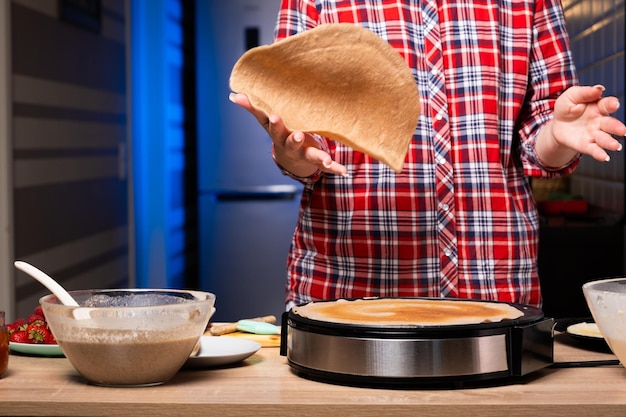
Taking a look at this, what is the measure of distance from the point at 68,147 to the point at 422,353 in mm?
2533

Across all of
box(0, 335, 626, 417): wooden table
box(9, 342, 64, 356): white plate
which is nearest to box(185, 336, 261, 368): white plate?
box(0, 335, 626, 417): wooden table

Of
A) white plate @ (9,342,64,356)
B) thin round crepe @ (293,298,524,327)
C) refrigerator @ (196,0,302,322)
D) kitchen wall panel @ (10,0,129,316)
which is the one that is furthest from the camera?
refrigerator @ (196,0,302,322)

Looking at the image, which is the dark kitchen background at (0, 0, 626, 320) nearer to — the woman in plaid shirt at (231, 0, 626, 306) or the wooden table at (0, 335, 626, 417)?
the woman in plaid shirt at (231, 0, 626, 306)

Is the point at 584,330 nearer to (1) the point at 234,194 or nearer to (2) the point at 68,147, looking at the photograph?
(2) the point at 68,147

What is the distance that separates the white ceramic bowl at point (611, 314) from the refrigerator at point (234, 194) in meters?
3.29

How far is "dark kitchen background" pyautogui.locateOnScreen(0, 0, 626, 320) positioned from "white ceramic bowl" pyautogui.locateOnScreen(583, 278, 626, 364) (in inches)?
76.6

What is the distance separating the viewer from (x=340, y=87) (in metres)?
1.51

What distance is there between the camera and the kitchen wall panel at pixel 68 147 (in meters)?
2.95

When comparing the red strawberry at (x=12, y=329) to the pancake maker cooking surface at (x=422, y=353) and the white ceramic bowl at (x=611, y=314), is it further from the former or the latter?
the white ceramic bowl at (x=611, y=314)

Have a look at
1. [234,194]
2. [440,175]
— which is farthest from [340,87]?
[234,194]

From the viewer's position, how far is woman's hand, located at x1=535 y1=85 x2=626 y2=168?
4.52ft

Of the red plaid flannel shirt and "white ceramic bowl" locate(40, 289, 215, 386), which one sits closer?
"white ceramic bowl" locate(40, 289, 215, 386)

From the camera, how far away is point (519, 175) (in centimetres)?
182

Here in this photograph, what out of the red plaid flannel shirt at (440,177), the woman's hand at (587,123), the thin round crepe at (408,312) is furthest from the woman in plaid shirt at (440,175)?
the thin round crepe at (408,312)
